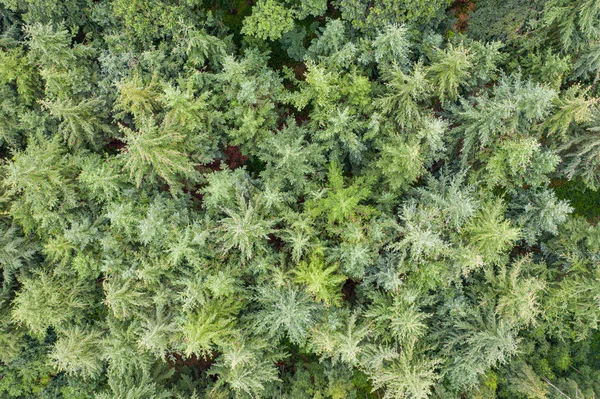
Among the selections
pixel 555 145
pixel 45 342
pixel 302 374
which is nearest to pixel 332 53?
pixel 555 145

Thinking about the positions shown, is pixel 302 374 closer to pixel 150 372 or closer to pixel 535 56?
pixel 150 372

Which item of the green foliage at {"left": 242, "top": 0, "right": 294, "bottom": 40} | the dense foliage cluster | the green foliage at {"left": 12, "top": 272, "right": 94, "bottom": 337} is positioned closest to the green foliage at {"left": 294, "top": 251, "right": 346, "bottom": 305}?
the dense foliage cluster

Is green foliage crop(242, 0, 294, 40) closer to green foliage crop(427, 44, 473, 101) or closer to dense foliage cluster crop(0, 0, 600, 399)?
dense foliage cluster crop(0, 0, 600, 399)

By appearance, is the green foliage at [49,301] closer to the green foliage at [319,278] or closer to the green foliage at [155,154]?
the green foliage at [155,154]

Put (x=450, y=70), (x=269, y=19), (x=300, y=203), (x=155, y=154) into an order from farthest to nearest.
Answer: (x=300, y=203) < (x=269, y=19) < (x=450, y=70) < (x=155, y=154)

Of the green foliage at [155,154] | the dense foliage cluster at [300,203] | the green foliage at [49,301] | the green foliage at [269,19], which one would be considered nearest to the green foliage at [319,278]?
the dense foliage cluster at [300,203]

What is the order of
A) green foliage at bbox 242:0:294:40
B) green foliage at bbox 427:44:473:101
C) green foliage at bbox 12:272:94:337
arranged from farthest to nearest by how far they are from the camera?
green foliage at bbox 242:0:294:40
green foliage at bbox 12:272:94:337
green foliage at bbox 427:44:473:101

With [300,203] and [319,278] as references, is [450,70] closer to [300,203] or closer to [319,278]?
[300,203]

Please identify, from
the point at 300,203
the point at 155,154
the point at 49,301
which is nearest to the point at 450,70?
the point at 300,203
